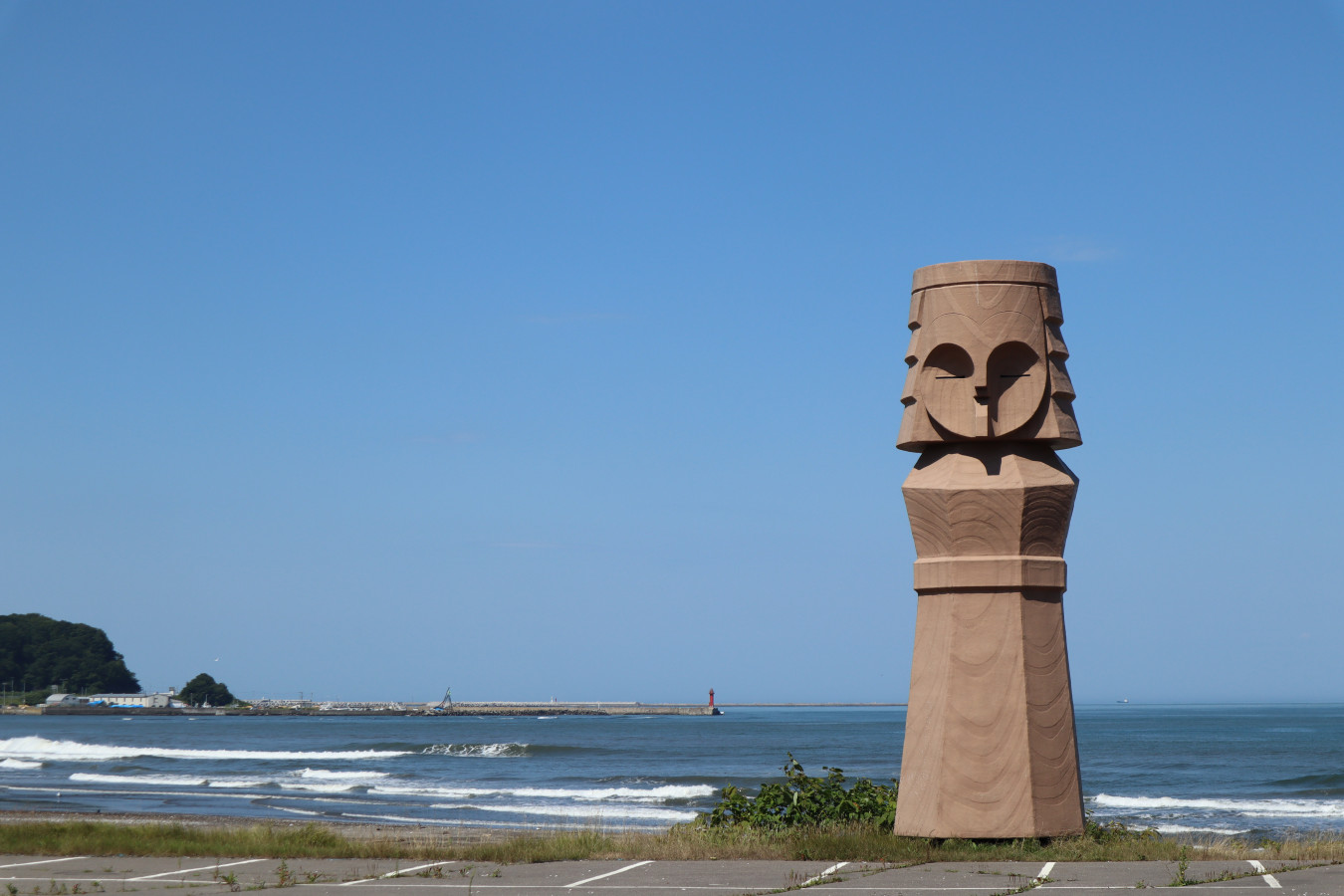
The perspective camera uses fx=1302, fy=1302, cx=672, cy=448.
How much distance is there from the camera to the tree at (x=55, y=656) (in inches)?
5394

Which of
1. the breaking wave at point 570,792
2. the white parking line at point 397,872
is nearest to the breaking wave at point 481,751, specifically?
the breaking wave at point 570,792

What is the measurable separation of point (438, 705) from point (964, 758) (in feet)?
454

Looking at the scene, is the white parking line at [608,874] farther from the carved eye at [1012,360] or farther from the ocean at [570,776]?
the ocean at [570,776]

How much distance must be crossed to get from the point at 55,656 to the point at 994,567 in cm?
14694

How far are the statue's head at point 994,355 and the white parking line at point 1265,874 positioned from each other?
3673 millimetres

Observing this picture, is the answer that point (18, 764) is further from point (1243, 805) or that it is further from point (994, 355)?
point (994, 355)

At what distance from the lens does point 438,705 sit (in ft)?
472

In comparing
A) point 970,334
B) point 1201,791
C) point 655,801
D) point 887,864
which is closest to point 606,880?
point 887,864

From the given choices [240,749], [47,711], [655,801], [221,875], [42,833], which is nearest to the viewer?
[221,875]

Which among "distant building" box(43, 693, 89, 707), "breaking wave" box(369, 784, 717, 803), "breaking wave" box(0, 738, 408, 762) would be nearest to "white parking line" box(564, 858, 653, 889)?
"breaking wave" box(369, 784, 717, 803)

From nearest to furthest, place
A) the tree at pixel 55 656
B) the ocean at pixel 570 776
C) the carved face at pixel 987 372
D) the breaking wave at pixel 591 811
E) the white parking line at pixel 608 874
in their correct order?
the white parking line at pixel 608 874, the carved face at pixel 987 372, the breaking wave at pixel 591 811, the ocean at pixel 570 776, the tree at pixel 55 656

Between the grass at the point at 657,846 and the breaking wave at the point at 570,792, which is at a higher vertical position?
the grass at the point at 657,846

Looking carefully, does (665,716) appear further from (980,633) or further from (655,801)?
(980,633)

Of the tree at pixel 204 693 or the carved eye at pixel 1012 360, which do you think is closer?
the carved eye at pixel 1012 360
